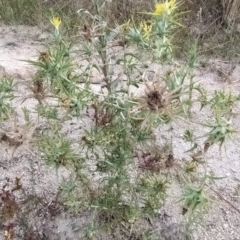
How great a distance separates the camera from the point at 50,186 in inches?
106

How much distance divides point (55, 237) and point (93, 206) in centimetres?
39

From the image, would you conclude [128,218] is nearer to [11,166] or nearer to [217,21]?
[11,166]

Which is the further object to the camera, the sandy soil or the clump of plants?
the sandy soil

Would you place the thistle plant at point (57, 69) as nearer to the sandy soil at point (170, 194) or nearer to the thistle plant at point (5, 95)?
the thistle plant at point (5, 95)

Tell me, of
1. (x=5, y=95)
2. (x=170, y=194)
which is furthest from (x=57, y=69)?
(x=170, y=194)

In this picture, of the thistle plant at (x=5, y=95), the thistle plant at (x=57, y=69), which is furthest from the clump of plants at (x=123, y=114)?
the thistle plant at (x=5, y=95)

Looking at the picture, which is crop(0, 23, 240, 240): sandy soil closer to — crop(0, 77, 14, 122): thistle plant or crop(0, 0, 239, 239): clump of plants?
crop(0, 0, 239, 239): clump of plants

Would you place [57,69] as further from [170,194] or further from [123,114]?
[170,194]

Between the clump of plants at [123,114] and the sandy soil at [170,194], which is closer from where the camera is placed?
the clump of plants at [123,114]

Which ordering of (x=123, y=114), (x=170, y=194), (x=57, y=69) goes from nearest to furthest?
(x=57, y=69) < (x=123, y=114) < (x=170, y=194)

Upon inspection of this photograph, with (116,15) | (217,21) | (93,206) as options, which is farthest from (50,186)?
(217,21)

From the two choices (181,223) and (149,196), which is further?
(181,223)

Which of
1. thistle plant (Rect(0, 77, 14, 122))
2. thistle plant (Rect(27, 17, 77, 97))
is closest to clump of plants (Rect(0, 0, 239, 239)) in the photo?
thistle plant (Rect(27, 17, 77, 97))

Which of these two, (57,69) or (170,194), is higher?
(57,69)
